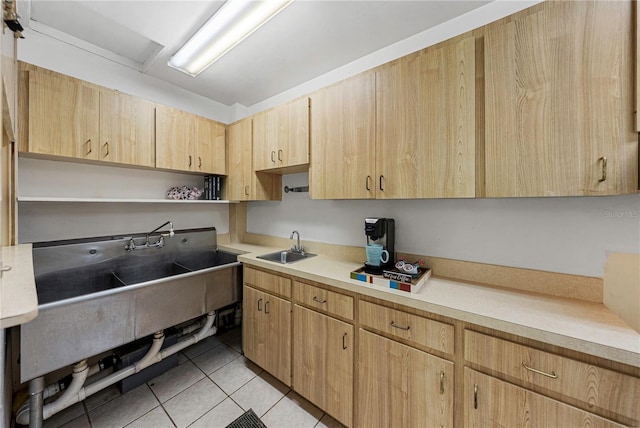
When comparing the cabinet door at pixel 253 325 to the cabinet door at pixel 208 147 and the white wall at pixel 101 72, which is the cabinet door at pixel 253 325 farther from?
the white wall at pixel 101 72

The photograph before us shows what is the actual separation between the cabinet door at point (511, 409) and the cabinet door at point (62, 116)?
2813mm

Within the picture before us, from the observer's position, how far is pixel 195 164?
7.70 ft

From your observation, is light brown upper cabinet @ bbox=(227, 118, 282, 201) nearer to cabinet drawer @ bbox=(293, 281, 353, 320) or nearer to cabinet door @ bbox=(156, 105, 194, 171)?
cabinet door @ bbox=(156, 105, 194, 171)

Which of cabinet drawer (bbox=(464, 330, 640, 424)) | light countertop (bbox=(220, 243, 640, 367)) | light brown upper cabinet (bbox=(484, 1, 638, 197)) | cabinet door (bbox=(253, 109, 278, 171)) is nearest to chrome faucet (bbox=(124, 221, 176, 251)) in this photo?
cabinet door (bbox=(253, 109, 278, 171))

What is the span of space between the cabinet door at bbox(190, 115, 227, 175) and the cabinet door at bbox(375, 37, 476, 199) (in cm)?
180

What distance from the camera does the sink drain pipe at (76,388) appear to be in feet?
4.35

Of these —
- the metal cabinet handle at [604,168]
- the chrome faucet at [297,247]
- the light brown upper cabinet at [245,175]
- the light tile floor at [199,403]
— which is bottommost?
the light tile floor at [199,403]

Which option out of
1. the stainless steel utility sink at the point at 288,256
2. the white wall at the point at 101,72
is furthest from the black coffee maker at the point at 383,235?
the white wall at the point at 101,72

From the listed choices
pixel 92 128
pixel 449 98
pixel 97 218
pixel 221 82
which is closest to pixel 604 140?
pixel 449 98

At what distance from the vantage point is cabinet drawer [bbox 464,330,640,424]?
79 centimetres

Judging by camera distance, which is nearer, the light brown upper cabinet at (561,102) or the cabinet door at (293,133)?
the light brown upper cabinet at (561,102)

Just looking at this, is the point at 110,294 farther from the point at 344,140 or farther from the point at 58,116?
the point at 344,140

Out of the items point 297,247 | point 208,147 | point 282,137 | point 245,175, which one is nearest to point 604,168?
point 282,137

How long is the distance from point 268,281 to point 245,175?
117 centimetres
